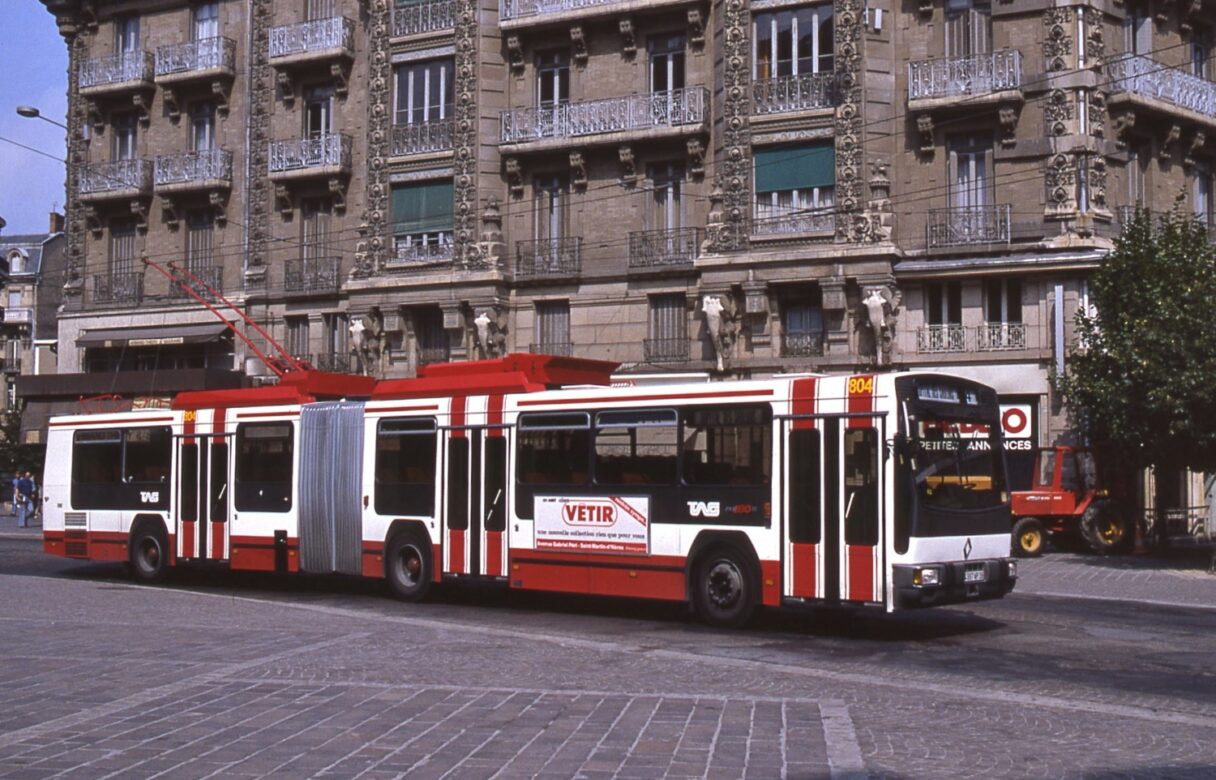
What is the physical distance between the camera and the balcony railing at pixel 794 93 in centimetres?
3197

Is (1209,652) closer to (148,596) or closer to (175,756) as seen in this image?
(175,756)

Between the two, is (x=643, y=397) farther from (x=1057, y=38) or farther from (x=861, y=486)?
(x=1057, y=38)

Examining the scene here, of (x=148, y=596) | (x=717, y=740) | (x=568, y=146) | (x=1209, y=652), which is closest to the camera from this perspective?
(x=717, y=740)

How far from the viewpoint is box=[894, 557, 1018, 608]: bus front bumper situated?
14.5m

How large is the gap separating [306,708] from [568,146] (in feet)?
86.2

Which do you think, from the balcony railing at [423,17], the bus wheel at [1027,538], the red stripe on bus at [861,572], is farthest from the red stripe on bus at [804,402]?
the balcony railing at [423,17]

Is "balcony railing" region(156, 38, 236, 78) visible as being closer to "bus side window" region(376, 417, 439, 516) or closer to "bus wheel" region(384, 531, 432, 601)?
"bus side window" region(376, 417, 439, 516)

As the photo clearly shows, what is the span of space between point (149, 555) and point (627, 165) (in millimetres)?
15996

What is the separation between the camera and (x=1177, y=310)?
83.5ft

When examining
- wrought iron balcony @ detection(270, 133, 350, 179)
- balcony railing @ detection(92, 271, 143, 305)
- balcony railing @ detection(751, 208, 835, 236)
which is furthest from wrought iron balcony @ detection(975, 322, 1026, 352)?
balcony railing @ detection(92, 271, 143, 305)

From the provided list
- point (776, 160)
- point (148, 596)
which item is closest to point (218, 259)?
point (776, 160)

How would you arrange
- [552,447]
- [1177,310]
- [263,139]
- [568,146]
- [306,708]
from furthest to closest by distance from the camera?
[263,139] → [568,146] → [1177,310] → [552,447] → [306,708]

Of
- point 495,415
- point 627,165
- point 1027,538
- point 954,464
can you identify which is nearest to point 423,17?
point 627,165

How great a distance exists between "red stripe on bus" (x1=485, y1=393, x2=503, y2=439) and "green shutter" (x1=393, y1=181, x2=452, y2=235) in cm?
1840
